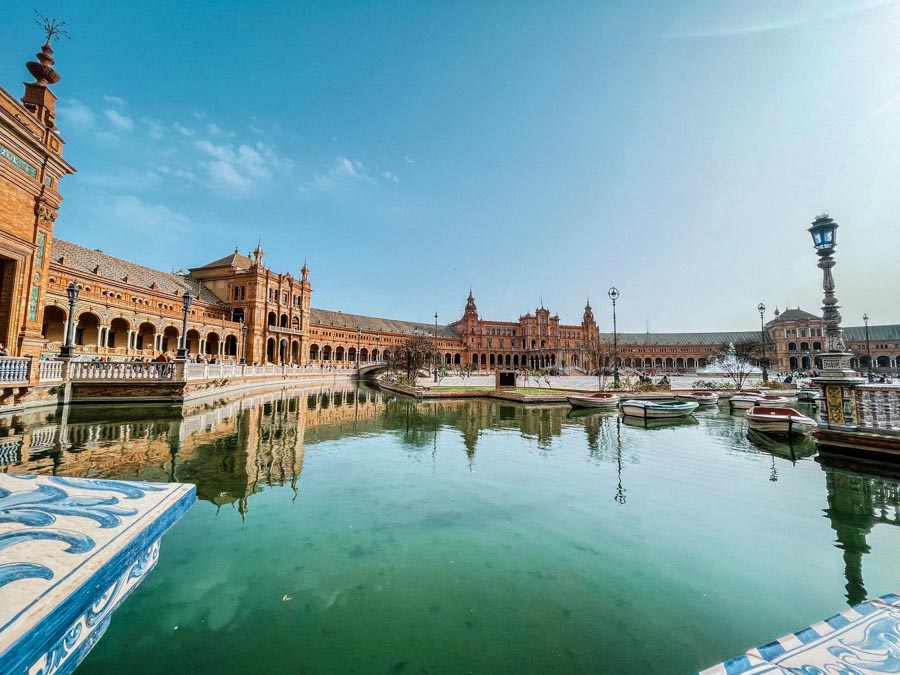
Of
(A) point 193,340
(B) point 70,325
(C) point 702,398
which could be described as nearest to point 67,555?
(B) point 70,325

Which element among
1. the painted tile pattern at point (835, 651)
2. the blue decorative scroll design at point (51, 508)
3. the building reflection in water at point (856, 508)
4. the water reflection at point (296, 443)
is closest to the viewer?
the painted tile pattern at point (835, 651)

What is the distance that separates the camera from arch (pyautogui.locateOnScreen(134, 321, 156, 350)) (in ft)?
118

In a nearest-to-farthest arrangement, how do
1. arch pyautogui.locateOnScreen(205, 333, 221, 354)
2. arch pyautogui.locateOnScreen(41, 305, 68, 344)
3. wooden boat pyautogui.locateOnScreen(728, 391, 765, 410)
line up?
wooden boat pyautogui.locateOnScreen(728, 391, 765, 410) → arch pyautogui.locateOnScreen(41, 305, 68, 344) → arch pyautogui.locateOnScreen(205, 333, 221, 354)

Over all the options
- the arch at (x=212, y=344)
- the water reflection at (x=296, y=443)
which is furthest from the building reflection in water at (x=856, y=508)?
the arch at (x=212, y=344)

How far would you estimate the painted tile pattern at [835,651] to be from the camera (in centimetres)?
169

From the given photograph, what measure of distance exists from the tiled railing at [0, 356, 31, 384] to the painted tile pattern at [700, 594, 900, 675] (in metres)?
15.3

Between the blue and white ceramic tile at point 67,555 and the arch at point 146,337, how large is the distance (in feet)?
138

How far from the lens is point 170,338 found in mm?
39250

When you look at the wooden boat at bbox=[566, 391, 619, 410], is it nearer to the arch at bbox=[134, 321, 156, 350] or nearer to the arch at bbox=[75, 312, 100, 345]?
the arch at bbox=[75, 312, 100, 345]

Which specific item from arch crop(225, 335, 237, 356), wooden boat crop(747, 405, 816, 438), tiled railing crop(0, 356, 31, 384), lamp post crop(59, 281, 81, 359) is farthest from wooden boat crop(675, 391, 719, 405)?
arch crop(225, 335, 237, 356)

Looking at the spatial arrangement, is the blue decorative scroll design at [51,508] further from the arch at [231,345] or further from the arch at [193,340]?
the arch at [231,345]

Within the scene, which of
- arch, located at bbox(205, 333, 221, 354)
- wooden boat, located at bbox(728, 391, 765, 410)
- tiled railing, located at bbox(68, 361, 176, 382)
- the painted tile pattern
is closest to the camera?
the painted tile pattern

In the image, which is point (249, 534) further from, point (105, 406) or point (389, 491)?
point (105, 406)

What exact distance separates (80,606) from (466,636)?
2.62 meters
